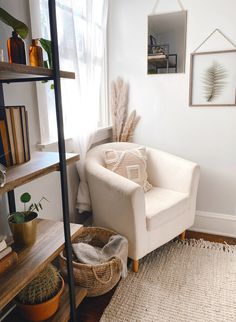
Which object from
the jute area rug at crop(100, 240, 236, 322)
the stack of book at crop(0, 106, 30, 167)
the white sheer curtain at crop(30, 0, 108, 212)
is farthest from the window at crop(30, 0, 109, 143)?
the jute area rug at crop(100, 240, 236, 322)

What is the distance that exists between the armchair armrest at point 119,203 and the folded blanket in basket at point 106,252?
8 centimetres

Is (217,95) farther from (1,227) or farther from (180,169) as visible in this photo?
(1,227)

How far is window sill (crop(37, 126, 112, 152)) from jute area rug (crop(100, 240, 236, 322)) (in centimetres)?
100

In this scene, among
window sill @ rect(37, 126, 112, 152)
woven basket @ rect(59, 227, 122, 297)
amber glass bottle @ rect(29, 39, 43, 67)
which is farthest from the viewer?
window sill @ rect(37, 126, 112, 152)

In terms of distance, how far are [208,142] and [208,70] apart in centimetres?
61

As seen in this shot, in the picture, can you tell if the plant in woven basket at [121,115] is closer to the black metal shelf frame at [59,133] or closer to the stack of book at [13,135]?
Answer: the black metal shelf frame at [59,133]

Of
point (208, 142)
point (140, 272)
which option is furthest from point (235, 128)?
point (140, 272)

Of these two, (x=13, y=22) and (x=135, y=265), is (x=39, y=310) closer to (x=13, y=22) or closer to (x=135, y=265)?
(x=135, y=265)

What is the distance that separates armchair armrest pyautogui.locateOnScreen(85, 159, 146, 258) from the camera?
1.67 metres

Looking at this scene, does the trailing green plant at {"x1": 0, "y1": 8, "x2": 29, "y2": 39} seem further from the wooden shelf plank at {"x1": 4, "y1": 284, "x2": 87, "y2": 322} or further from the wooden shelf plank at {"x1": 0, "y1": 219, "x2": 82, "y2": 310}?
the wooden shelf plank at {"x1": 4, "y1": 284, "x2": 87, "y2": 322}

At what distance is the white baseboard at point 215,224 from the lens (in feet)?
7.89

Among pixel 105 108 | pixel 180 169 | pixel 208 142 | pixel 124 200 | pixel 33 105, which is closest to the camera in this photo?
pixel 33 105

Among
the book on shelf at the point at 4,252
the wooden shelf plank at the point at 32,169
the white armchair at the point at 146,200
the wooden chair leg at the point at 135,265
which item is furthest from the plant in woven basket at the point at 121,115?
the book on shelf at the point at 4,252

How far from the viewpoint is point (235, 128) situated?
2.29 m
